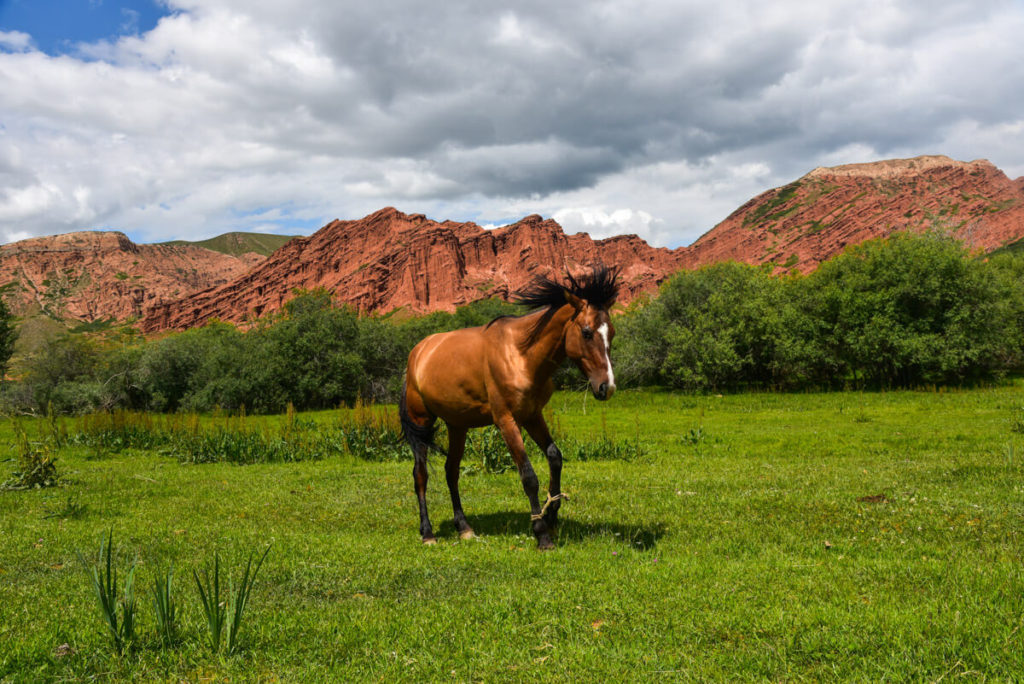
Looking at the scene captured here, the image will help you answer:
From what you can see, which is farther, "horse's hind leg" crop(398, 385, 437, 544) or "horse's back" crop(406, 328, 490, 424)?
"horse's hind leg" crop(398, 385, 437, 544)

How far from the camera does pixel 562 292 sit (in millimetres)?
6441

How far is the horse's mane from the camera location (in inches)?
245

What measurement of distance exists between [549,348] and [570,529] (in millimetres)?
2541

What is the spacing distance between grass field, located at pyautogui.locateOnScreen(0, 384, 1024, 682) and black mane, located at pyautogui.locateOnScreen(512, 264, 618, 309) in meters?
2.87

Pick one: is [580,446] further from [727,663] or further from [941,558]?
[727,663]

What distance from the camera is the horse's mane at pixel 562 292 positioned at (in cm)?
622

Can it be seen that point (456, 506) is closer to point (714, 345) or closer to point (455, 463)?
point (455, 463)

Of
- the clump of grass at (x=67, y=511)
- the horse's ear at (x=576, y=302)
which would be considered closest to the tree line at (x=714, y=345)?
the horse's ear at (x=576, y=302)

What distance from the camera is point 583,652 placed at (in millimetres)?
3701

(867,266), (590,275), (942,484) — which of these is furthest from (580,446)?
(867,266)

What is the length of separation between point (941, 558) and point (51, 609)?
8215 mm

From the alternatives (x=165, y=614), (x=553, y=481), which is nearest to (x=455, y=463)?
(x=553, y=481)

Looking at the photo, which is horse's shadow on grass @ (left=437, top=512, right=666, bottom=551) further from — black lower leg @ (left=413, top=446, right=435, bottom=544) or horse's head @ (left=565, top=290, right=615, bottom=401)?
horse's head @ (left=565, top=290, right=615, bottom=401)

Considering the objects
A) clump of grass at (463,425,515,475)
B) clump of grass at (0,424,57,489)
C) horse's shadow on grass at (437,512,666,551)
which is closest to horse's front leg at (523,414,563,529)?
horse's shadow on grass at (437,512,666,551)
